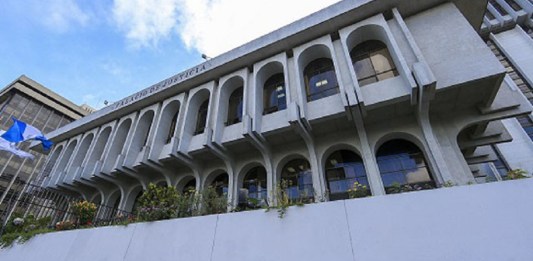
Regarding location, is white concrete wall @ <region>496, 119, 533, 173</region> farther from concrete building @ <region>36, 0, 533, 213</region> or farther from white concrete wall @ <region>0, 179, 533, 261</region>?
white concrete wall @ <region>0, 179, 533, 261</region>

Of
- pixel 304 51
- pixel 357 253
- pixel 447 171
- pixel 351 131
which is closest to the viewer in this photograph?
pixel 357 253

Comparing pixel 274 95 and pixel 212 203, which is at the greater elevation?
pixel 274 95

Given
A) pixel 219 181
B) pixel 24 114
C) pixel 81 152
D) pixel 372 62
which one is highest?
pixel 24 114

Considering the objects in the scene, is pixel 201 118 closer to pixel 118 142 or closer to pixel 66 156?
pixel 118 142

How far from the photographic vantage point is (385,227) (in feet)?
13.0

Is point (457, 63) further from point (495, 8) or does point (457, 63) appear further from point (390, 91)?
point (495, 8)

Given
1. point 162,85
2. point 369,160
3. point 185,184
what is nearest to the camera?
point 369,160

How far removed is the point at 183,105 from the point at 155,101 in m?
2.99

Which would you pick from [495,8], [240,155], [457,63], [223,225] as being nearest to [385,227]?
[223,225]

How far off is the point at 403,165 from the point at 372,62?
5.20 meters

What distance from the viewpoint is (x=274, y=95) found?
1360 cm

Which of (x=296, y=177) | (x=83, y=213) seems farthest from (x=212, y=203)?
(x=83, y=213)

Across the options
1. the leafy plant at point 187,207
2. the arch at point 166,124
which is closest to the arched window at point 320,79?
the leafy plant at point 187,207

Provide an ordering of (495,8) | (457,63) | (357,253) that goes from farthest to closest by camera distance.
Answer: (495,8) → (457,63) → (357,253)
